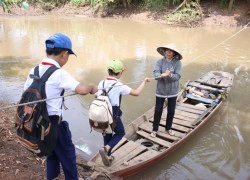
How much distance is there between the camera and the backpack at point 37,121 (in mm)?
2818

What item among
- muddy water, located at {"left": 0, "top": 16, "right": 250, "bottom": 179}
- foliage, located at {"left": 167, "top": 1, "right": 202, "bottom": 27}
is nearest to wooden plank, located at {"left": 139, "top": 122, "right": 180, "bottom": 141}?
muddy water, located at {"left": 0, "top": 16, "right": 250, "bottom": 179}

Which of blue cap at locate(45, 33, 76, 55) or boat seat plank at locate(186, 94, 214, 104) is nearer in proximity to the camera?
blue cap at locate(45, 33, 76, 55)

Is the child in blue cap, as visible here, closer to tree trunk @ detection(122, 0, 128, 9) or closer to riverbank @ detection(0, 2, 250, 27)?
riverbank @ detection(0, 2, 250, 27)

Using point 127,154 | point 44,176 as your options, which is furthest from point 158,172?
point 44,176

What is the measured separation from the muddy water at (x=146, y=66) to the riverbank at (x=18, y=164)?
1392 millimetres

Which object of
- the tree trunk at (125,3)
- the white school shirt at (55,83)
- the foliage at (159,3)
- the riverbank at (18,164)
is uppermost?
the white school shirt at (55,83)

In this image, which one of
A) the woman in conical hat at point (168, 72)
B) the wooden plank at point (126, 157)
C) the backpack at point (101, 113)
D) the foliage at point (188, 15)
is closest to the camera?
the backpack at point (101, 113)

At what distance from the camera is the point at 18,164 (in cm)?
428

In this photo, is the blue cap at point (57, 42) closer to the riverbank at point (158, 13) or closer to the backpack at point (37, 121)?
the backpack at point (37, 121)

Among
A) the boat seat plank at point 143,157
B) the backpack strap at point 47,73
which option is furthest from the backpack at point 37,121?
the boat seat plank at point 143,157

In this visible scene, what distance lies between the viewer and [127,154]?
5152 millimetres

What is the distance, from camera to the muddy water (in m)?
5.86

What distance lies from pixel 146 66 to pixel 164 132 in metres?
6.18

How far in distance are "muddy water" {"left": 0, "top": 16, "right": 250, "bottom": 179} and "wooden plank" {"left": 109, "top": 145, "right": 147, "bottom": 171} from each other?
1.19 feet
